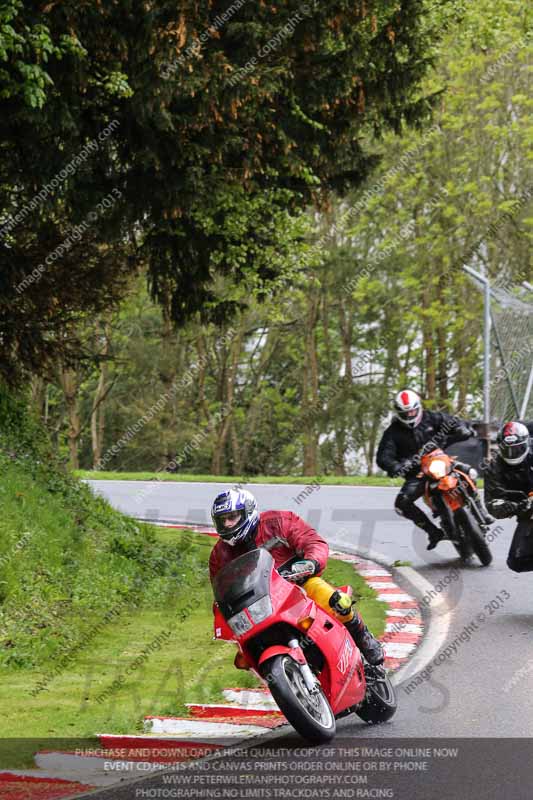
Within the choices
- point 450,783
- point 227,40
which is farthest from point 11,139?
point 450,783

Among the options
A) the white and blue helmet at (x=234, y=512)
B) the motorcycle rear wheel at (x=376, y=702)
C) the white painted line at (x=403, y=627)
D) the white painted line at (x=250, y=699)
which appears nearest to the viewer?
the white and blue helmet at (x=234, y=512)

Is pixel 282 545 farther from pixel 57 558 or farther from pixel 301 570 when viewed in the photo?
pixel 57 558

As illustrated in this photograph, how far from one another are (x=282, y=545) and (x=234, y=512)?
0.68 meters

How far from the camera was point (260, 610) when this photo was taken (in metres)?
6.02

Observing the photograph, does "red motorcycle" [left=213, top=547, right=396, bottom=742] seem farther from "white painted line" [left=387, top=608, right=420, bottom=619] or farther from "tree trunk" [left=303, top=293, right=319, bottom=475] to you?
"tree trunk" [left=303, top=293, right=319, bottom=475]

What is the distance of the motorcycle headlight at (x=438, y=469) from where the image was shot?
1253 centimetres

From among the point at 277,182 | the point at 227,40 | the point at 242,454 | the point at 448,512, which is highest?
the point at 227,40

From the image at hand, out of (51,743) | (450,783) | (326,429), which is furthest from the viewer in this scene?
(326,429)

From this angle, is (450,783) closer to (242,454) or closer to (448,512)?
(448,512)

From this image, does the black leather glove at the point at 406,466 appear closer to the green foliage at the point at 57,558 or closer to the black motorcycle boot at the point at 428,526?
the black motorcycle boot at the point at 428,526

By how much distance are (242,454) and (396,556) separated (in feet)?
111

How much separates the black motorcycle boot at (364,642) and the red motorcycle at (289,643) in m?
0.26

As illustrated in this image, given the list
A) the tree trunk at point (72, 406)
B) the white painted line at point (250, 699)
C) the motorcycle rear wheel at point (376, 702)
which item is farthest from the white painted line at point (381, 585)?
the tree trunk at point (72, 406)

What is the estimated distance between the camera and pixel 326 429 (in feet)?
147
